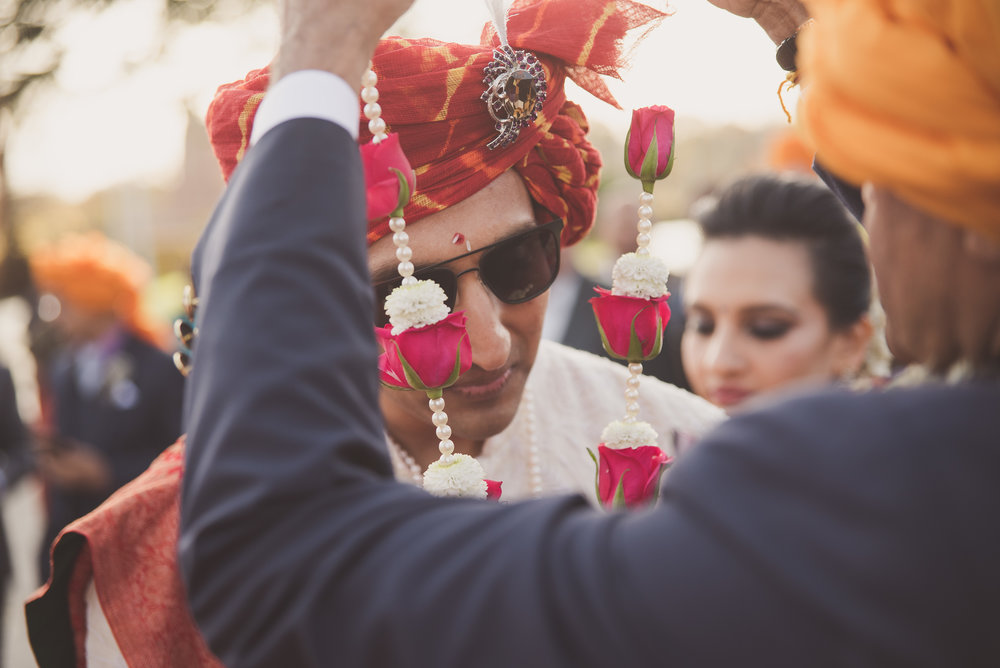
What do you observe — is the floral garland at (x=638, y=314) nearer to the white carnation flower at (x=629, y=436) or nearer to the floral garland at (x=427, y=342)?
the white carnation flower at (x=629, y=436)

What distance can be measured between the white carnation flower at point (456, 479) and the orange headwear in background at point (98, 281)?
191 inches

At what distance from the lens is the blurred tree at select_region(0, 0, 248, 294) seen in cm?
1066

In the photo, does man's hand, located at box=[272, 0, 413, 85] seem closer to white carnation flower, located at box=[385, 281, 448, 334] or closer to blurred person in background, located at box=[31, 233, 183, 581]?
white carnation flower, located at box=[385, 281, 448, 334]

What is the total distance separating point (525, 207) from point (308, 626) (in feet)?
4.45

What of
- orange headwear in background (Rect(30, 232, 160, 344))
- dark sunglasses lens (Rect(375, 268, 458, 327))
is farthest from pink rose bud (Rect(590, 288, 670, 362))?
orange headwear in background (Rect(30, 232, 160, 344))

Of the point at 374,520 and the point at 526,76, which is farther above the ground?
the point at 526,76

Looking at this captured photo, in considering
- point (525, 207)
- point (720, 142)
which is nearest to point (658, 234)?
point (525, 207)

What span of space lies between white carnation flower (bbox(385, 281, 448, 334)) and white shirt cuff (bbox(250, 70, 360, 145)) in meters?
0.49

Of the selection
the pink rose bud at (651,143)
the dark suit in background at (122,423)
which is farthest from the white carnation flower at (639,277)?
Answer: the dark suit in background at (122,423)

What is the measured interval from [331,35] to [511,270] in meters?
0.93

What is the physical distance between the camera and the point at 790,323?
10.7 feet

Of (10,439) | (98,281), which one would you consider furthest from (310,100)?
(98,281)

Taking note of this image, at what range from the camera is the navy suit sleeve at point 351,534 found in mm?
854

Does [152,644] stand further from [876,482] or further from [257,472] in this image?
[876,482]
